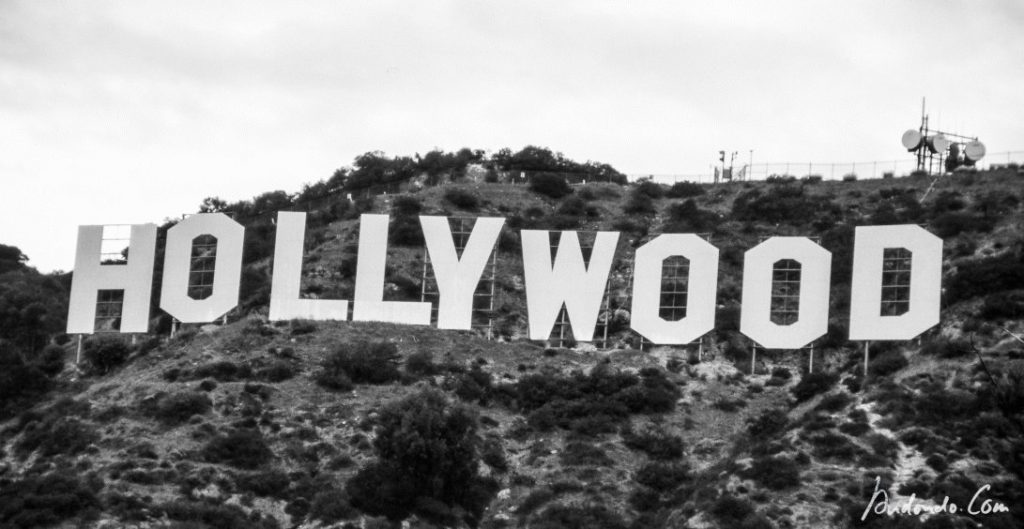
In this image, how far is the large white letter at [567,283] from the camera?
232ft

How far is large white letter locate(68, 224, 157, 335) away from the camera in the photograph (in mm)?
73000

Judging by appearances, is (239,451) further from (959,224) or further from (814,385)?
(959,224)

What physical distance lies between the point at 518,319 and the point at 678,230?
11.6m

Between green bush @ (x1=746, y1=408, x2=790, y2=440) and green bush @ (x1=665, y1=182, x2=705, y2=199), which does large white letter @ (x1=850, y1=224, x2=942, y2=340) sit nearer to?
green bush @ (x1=746, y1=408, x2=790, y2=440)

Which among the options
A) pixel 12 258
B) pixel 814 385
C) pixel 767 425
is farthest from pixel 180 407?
pixel 12 258

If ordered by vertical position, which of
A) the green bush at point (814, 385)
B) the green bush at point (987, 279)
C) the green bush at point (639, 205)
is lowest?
the green bush at point (814, 385)

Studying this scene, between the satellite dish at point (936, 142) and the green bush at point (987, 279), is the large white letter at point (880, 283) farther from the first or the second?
the satellite dish at point (936, 142)

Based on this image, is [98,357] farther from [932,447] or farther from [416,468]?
[932,447]

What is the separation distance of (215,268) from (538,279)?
13.1 m

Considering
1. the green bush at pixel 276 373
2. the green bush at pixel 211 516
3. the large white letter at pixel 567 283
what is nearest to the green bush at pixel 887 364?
the large white letter at pixel 567 283

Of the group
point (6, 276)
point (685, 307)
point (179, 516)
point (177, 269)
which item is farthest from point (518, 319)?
point (6, 276)

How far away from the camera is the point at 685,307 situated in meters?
72.3

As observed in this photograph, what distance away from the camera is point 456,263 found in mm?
71875

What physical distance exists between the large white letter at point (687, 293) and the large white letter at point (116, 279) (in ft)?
64.3
